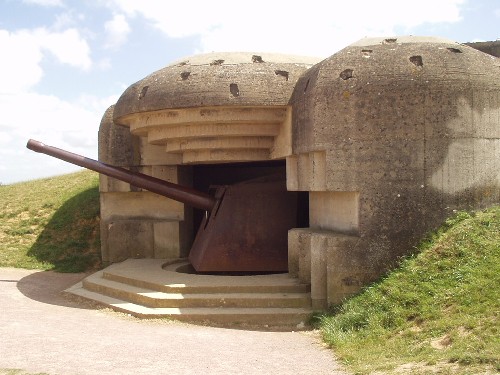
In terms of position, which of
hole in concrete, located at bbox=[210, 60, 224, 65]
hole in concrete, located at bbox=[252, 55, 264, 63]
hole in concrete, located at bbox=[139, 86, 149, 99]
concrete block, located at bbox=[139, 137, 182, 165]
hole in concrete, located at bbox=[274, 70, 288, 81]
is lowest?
concrete block, located at bbox=[139, 137, 182, 165]

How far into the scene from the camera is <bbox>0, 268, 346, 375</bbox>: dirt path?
540 centimetres

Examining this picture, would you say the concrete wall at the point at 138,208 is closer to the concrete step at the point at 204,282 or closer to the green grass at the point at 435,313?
the concrete step at the point at 204,282

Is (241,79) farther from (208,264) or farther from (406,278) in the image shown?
(406,278)

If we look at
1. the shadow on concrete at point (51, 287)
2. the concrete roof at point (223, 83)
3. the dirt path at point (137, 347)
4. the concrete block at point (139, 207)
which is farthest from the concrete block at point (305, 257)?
the concrete block at point (139, 207)

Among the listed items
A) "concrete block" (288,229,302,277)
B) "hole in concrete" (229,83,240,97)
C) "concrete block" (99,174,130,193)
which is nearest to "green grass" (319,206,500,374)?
"concrete block" (288,229,302,277)

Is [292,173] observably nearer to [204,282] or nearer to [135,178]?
[204,282]

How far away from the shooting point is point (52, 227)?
544 inches

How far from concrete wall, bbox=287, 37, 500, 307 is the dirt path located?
1.17 metres

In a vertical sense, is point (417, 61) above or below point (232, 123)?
above

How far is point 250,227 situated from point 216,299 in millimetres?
1849

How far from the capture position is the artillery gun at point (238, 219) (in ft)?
30.0

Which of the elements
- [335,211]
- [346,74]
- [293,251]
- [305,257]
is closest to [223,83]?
[346,74]

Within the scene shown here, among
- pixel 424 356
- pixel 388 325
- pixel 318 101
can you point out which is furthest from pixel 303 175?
pixel 424 356

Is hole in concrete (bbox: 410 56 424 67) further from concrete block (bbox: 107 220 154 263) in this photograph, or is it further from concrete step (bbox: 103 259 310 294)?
concrete block (bbox: 107 220 154 263)
